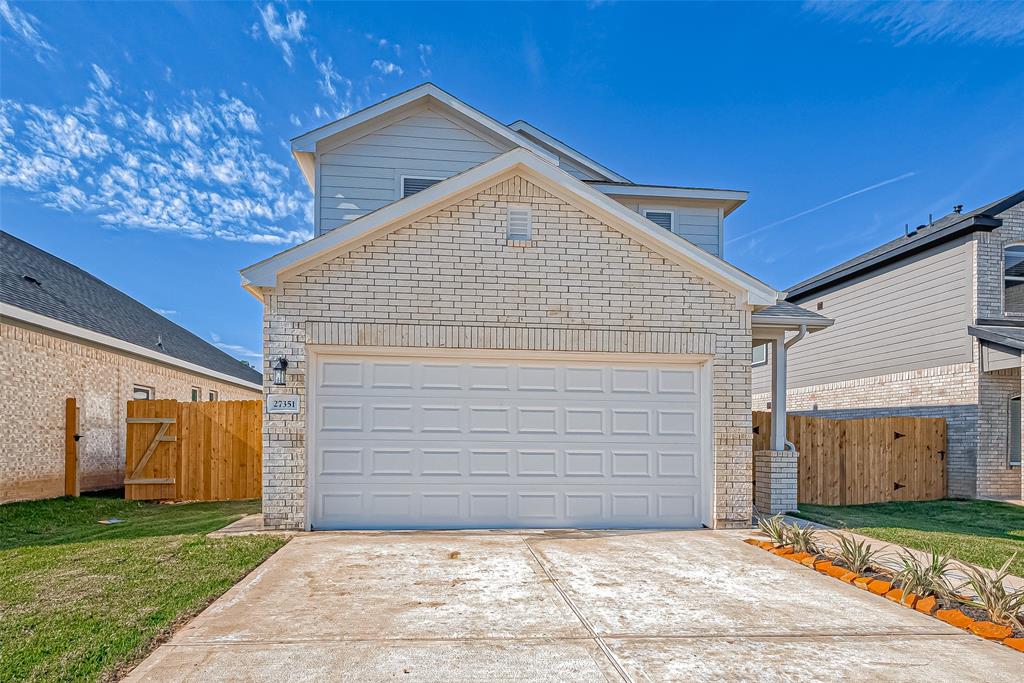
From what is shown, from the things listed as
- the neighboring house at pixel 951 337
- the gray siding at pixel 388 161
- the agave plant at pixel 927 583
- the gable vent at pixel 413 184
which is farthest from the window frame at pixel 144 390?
the neighboring house at pixel 951 337

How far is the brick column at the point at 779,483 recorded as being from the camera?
387 inches

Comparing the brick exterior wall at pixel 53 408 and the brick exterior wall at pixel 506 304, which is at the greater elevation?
the brick exterior wall at pixel 506 304

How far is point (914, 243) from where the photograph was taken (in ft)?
46.9

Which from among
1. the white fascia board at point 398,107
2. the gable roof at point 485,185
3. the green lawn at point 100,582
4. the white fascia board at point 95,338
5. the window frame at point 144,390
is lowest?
the green lawn at point 100,582

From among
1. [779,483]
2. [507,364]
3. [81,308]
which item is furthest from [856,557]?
[81,308]

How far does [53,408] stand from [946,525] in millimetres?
15528

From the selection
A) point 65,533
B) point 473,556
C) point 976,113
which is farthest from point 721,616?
point 976,113

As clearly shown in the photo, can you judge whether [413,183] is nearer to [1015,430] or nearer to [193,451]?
[193,451]

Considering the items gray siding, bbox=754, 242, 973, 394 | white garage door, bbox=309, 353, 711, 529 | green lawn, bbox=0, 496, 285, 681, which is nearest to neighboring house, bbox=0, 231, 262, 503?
green lawn, bbox=0, 496, 285, 681

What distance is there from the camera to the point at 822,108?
1584 cm

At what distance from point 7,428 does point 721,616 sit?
11.4 meters

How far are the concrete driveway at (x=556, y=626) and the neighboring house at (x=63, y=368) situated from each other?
23.9 feet

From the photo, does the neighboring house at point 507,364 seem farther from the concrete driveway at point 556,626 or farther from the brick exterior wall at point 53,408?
the brick exterior wall at point 53,408

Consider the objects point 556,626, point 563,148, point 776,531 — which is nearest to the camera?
point 556,626
